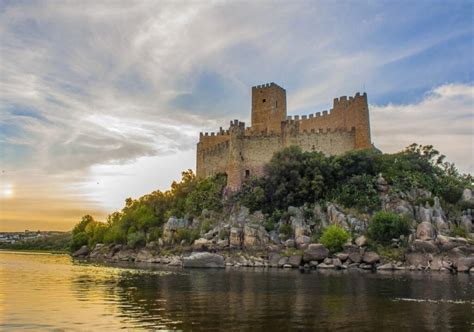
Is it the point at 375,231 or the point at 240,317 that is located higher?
the point at 375,231

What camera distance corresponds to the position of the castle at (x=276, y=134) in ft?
202

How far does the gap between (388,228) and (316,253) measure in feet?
27.1

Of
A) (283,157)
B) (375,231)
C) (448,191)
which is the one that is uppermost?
(283,157)

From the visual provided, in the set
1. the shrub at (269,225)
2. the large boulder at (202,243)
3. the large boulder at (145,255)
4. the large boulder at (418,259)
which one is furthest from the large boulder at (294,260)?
the large boulder at (145,255)

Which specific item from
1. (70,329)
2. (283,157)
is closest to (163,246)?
(283,157)

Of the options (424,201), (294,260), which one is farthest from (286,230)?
(424,201)

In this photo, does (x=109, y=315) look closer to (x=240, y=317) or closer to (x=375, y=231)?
(x=240, y=317)

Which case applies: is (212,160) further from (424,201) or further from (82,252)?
(424,201)

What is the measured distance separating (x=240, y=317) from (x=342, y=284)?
1481cm

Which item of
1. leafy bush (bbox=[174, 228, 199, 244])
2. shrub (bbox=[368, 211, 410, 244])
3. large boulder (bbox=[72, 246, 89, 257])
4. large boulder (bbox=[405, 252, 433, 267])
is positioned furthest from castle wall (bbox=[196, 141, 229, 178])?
large boulder (bbox=[405, 252, 433, 267])

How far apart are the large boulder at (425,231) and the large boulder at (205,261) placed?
2071 centimetres

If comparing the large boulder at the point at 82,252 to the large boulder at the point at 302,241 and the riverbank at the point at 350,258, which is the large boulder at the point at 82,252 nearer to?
the riverbank at the point at 350,258

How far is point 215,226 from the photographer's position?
200 feet

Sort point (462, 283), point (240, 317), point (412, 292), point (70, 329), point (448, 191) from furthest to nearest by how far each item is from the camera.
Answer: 1. point (448, 191)
2. point (462, 283)
3. point (412, 292)
4. point (240, 317)
5. point (70, 329)
